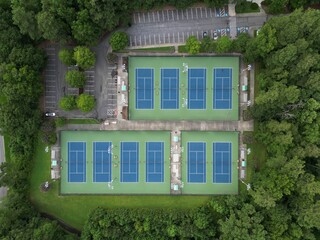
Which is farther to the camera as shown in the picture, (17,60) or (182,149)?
(182,149)

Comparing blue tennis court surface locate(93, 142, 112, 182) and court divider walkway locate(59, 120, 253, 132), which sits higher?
court divider walkway locate(59, 120, 253, 132)

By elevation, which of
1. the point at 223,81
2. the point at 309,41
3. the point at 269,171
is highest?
the point at 309,41

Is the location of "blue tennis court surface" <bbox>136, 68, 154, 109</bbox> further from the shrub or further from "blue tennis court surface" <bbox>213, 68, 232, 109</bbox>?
"blue tennis court surface" <bbox>213, 68, 232, 109</bbox>

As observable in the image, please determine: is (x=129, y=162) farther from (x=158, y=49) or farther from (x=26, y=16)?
(x=26, y=16)

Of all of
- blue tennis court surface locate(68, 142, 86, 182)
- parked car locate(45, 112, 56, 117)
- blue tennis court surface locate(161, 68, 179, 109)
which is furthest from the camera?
blue tennis court surface locate(68, 142, 86, 182)

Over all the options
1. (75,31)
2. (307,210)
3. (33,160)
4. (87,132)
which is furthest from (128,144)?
(307,210)

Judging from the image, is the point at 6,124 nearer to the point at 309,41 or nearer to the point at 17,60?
the point at 17,60

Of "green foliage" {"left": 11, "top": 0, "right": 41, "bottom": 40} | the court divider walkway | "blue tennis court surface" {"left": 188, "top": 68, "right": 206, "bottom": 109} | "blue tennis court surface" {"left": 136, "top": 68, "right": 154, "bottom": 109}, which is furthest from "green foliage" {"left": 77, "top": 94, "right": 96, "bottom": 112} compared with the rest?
"blue tennis court surface" {"left": 188, "top": 68, "right": 206, "bottom": 109}
